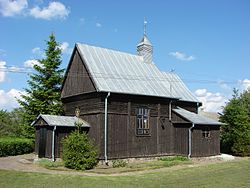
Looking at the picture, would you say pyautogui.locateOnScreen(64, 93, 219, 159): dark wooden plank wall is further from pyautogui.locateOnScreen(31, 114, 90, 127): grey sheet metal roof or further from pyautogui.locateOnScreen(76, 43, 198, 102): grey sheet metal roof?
pyautogui.locateOnScreen(76, 43, 198, 102): grey sheet metal roof

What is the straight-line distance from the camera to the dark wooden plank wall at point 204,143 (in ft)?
88.4

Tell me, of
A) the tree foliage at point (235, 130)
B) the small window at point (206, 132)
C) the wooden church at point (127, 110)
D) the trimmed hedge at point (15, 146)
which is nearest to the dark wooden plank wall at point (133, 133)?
the wooden church at point (127, 110)

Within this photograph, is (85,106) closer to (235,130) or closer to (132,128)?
(132,128)

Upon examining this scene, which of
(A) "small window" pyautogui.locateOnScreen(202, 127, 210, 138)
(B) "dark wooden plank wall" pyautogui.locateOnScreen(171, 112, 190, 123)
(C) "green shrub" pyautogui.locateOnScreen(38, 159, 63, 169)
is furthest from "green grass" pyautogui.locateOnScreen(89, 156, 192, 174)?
(B) "dark wooden plank wall" pyautogui.locateOnScreen(171, 112, 190, 123)

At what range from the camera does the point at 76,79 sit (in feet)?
85.6

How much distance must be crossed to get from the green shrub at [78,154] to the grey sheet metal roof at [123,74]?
378 centimetres

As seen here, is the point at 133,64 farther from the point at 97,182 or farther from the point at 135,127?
the point at 97,182

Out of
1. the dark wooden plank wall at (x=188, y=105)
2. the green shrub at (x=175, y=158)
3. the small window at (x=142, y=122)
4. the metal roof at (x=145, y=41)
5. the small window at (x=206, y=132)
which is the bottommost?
the green shrub at (x=175, y=158)

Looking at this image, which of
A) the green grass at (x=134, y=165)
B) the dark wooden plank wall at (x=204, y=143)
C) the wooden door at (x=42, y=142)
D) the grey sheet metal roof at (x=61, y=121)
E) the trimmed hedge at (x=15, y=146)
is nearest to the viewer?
the green grass at (x=134, y=165)

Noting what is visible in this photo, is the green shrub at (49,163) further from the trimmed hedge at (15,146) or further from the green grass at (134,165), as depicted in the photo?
the trimmed hedge at (15,146)

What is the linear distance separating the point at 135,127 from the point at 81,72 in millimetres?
5641

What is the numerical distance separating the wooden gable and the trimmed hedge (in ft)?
17.8

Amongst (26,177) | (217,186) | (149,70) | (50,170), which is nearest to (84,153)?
(50,170)

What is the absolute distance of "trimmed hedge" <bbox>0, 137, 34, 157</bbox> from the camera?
2678cm
